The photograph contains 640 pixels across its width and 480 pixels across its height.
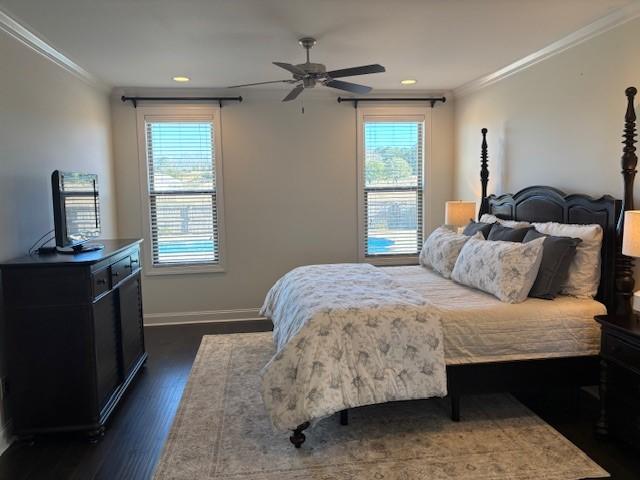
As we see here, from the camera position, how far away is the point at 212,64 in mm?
4098

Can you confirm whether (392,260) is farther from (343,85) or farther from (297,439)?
(297,439)

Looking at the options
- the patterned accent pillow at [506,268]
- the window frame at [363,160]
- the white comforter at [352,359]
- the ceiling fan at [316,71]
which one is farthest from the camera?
the window frame at [363,160]

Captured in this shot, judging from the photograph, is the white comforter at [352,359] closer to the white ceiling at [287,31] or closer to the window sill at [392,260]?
→ the white ceiling at [287,31]

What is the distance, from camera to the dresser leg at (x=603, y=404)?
2.71 meters

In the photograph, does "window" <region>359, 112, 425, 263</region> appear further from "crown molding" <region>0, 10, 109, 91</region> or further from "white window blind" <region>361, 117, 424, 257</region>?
"crown molding" <region>0, 10, 109, 91</region>

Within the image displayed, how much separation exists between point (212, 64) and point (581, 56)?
119 inches

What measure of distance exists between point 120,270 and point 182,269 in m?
1.89

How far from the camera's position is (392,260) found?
5.66 meters

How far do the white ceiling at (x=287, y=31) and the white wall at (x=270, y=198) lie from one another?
2.84ft

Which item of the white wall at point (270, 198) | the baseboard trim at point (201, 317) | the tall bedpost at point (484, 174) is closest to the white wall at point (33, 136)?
the white wall at point (270, 198)

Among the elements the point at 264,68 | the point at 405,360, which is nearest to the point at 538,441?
the point at 405,360

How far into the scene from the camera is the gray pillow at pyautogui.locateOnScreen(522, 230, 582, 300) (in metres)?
3.08

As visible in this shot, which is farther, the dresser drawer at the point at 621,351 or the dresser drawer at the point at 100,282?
the dresser drawer at the point at 100,282

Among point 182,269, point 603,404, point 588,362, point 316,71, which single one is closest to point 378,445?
point 603,404
